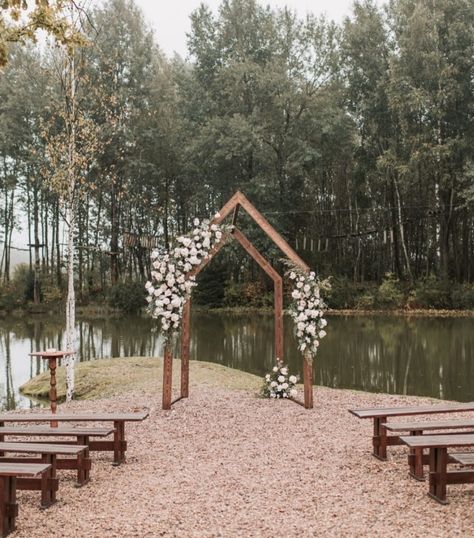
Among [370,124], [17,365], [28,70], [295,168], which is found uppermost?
[28,70]

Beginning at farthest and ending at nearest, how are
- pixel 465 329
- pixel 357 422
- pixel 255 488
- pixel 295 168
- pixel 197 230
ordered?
pixel 295 168, pixel 465 329, pixel 197 230, pixel 357 422, pixel 255 488

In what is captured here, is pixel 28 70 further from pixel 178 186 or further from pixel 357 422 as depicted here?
pixel 357 422

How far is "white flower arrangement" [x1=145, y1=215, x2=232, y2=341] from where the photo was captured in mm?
10391

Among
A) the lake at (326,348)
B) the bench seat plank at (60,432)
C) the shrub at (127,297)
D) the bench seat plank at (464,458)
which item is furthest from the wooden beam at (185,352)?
the shrub at (127,297)

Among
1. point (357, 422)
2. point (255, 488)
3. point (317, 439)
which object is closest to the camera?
point (255, 488)

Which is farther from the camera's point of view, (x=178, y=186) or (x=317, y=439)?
(x=178, y=186)

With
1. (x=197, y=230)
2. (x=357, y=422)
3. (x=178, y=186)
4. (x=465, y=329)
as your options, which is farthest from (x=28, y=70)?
(x=357, y=422)

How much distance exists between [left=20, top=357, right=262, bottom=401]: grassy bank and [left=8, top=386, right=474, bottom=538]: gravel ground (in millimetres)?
4155

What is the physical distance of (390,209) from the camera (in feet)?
120

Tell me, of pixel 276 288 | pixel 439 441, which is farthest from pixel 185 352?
pixel 439 441

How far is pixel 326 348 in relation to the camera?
20281mm

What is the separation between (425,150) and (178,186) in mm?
16316

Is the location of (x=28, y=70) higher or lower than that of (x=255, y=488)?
higher

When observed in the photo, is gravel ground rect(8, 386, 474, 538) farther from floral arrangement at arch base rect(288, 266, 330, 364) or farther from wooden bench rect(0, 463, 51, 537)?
floral arrangement at arch base rect(288, 266, 330, 364)
